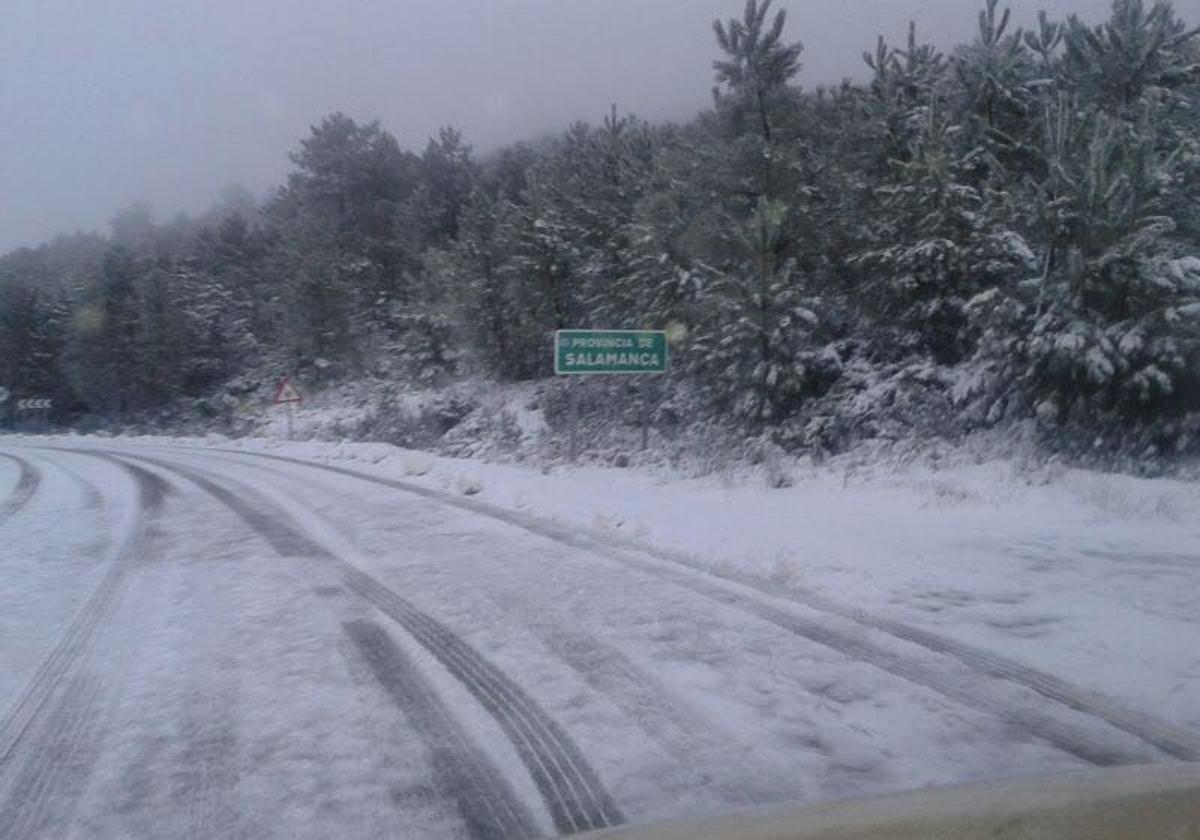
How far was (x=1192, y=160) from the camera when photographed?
58.3 ft

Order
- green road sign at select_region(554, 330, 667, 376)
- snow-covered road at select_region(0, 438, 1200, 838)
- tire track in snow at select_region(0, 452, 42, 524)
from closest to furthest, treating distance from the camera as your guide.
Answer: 1. snow-covered road at select_region(0, 438, 1200, 838)
2. tire track in snow at select_region(0, 452, 42, 524)
3. green road sign at select_region(554, 330, 667, 376)

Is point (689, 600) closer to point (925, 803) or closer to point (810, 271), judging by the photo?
point (925, 803)

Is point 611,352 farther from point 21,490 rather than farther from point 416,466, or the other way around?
point 21,490

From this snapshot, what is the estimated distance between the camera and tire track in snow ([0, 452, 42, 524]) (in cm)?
1603

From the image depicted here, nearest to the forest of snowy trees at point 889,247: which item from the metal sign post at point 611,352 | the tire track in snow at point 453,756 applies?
the metal sign post at point 611,352

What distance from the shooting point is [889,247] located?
73.8ft

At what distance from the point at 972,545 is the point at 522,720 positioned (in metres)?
5.89

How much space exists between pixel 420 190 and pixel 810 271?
97.5 ft

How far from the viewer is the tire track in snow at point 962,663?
4504 millimetres

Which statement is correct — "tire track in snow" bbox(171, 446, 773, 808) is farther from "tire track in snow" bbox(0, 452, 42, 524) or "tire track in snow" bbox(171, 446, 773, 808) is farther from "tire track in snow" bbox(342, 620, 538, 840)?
"tire track in snow" bbox(0, 452, 42, 524)

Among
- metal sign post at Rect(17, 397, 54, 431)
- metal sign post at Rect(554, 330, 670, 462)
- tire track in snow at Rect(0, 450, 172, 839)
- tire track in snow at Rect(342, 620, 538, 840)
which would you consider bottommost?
tire track in snow at Rect(0, 450, 172, 839)

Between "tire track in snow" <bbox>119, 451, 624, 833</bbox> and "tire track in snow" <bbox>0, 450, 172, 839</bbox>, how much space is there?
75.4 inches

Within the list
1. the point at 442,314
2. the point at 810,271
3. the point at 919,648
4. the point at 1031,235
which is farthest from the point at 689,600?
the point at 442,314

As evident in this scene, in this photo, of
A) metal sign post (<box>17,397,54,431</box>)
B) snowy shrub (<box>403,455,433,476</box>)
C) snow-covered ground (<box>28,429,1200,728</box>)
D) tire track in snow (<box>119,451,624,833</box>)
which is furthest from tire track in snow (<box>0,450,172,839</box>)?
metal sign post (<box>17,397,54,431</box>)
